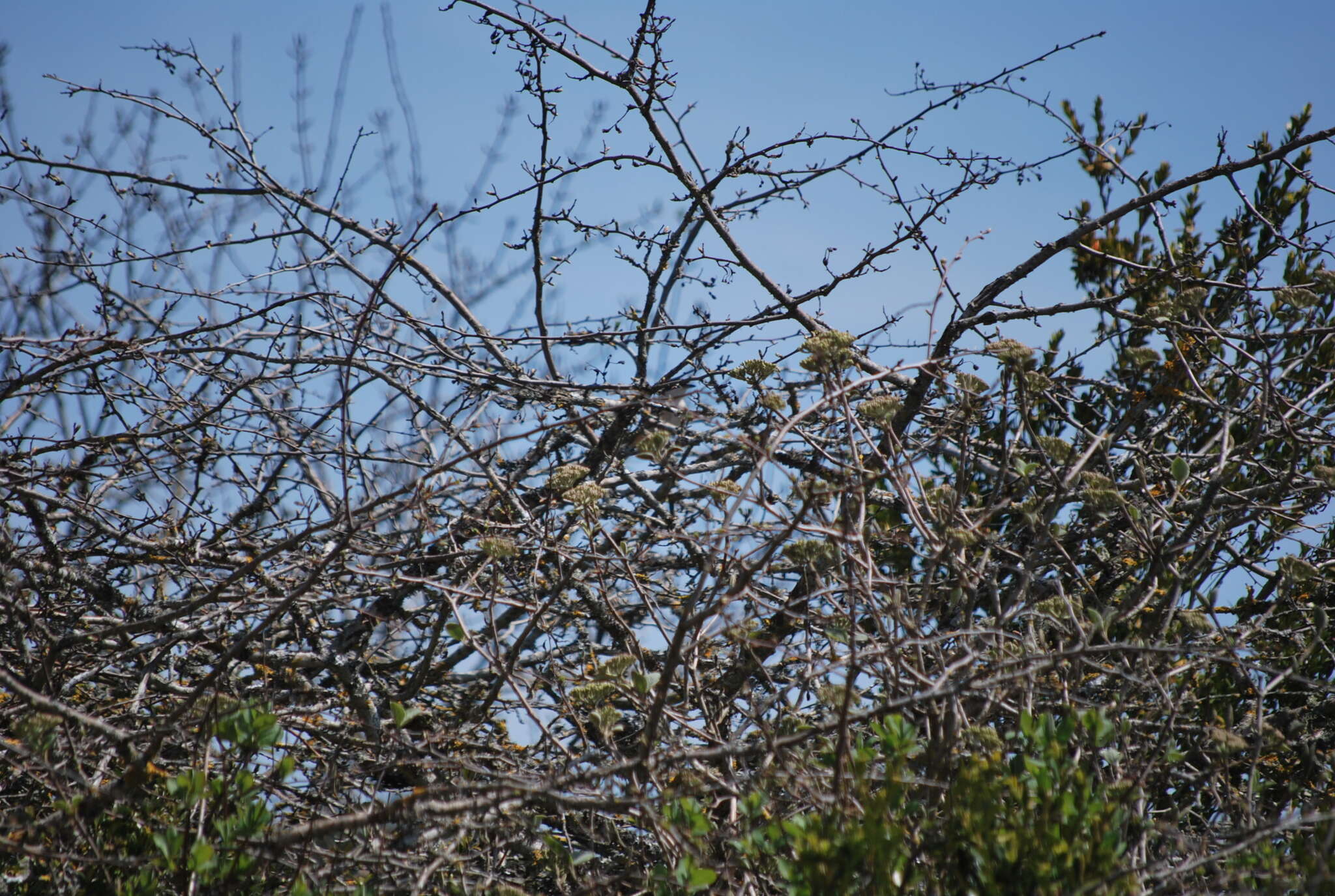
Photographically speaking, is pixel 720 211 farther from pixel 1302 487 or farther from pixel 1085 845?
pixel 1085 845

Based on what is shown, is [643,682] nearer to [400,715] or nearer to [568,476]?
[400,715]

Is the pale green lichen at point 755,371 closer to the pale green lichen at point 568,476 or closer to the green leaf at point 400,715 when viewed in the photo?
the pale green lichen at point 568,476

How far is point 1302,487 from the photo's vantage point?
3.21 metres

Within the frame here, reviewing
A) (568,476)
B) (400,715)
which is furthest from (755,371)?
(400,715)

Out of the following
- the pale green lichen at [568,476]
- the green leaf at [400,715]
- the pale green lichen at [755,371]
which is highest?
the pale green lichen at [755,371]

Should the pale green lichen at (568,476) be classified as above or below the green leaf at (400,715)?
above

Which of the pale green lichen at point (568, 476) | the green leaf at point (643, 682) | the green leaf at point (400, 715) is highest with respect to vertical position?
the pale green lichen at point (568, 476)

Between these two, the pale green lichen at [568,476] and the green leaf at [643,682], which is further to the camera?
the pale green lichen at [568,476]

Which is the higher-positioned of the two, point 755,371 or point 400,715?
point 755,371

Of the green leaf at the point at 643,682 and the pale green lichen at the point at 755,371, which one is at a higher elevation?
the pale green lichen at the point at 755,371

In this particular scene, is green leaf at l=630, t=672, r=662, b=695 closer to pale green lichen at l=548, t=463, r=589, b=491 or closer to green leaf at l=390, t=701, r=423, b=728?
green leaf at l=390, t=701, r=423, b=728

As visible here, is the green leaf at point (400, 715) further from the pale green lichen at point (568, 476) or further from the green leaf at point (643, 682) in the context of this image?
the pale green lichen at point (568, 476)

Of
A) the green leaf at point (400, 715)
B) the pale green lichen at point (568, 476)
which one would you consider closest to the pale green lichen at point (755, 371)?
the pale green lichen at point (568, 476)

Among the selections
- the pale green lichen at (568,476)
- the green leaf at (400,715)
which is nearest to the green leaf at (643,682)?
the green leaf at (400,715)
